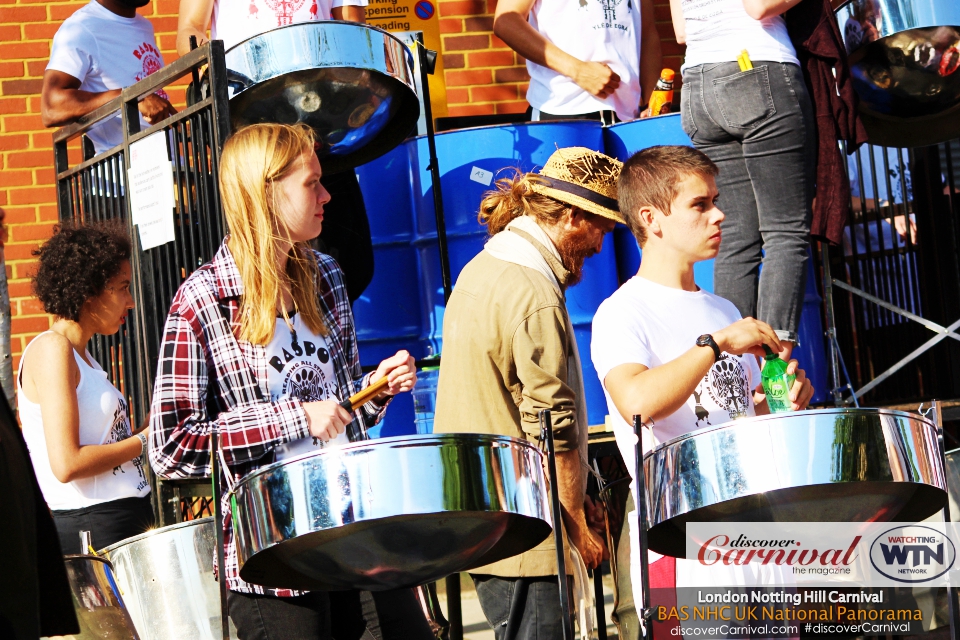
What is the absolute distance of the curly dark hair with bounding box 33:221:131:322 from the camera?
2848 millimetres

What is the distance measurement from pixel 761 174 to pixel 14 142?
122 inches

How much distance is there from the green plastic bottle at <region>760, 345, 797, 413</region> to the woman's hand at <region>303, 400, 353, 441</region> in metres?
0.80

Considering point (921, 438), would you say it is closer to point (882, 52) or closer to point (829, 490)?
point (829, 490)

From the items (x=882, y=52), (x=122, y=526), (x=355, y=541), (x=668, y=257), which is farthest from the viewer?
(x=882, y=52)

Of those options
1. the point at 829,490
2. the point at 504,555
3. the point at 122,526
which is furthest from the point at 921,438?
the point at 122,526

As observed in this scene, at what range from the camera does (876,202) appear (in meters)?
4.52

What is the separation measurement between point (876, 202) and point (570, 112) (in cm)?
144

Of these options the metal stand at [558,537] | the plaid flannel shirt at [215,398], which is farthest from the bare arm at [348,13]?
the metal stand at [558,537]

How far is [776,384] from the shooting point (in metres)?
2.27

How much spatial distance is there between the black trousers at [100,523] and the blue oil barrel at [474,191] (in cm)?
110

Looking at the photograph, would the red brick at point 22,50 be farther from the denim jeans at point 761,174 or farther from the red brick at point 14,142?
the denim jeans at point 761,174

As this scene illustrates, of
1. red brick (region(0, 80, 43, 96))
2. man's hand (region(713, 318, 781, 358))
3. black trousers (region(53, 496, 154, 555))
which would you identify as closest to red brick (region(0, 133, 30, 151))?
red brick (region(0, 80, 43, 96))

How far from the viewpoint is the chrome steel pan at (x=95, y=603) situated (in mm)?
2061

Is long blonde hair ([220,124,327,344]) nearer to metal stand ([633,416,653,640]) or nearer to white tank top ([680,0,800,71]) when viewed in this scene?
metal stand ([633,416,653,640])
